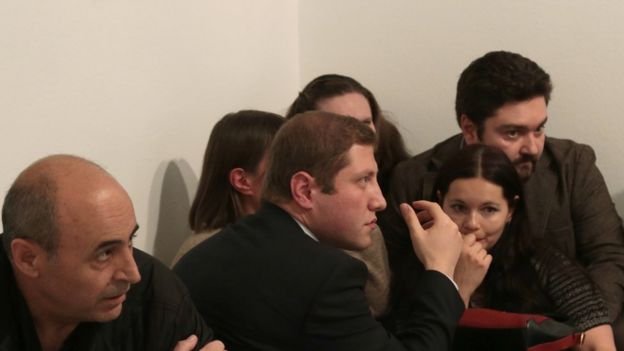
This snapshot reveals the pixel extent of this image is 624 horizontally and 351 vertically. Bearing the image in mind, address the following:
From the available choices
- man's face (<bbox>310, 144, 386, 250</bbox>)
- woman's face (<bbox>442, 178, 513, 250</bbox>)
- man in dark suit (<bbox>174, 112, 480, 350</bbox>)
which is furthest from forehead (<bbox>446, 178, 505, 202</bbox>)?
man's face (<bbox>310, 144, 386, 250</bbox>)

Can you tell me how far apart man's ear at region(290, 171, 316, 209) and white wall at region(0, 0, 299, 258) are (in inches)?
24.4

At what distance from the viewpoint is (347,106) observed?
2.74m

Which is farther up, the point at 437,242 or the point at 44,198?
the point at 44,198

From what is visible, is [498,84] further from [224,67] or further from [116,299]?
[116,299]

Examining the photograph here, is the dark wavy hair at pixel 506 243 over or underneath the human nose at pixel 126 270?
underneath

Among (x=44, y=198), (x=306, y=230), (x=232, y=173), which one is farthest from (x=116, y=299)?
(x=232, y=173)

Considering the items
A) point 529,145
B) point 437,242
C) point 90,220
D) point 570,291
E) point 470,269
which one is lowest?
point 570,291

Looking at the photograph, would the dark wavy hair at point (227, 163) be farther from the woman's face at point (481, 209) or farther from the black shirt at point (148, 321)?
the black shirt at point (148, 321)

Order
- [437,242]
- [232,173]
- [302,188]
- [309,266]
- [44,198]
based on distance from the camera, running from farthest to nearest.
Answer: [232,173], [437,242], [302,188], [309,266], [44,198]

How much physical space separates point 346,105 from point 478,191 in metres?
0.64

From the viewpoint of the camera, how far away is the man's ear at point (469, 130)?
258 centimetres

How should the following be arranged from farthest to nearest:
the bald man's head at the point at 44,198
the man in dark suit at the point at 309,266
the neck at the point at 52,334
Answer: the man in dark suit at the point at 309,266 < the neck at the point at 52,334 < the bald man's head at the point at 44,198

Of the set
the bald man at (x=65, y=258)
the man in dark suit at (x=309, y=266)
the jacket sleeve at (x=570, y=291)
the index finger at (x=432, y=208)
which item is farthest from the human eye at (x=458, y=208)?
the bald man at (x=65, y=258)

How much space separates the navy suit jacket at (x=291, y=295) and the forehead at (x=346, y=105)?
938 millimetres
